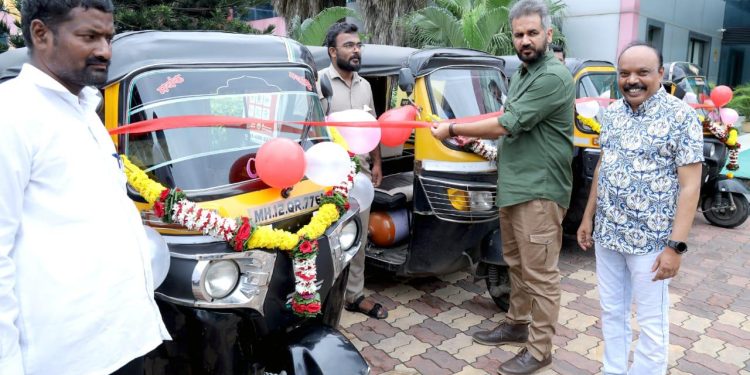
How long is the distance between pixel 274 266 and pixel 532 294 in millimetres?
1734

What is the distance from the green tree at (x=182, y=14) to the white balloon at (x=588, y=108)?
6.84m

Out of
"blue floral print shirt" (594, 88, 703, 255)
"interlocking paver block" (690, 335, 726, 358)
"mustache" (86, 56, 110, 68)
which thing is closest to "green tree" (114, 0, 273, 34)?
"mustache" (86, 56, 110, 68)

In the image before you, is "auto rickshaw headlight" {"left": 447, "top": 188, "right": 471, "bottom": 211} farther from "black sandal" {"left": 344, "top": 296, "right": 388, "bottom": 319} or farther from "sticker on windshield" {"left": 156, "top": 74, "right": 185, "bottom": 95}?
"sticker on windshield" {"left": 156, "top": 74, "right": 185, "bottom": 95}

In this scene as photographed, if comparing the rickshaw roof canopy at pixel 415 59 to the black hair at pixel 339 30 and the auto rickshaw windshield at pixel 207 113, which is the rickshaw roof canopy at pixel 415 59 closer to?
the black hair at pixel 339 30

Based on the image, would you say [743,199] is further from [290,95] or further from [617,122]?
[290,95]

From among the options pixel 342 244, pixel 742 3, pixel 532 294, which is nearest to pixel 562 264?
pixel 532 294

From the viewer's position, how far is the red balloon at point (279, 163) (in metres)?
2.46

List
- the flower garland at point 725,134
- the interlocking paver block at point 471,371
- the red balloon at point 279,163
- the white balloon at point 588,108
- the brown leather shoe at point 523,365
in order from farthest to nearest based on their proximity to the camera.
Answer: the flower garland at point 725,134
the white balloon at point 588,108
the interlocking paver block at point 471,371
the brown leather shoe at point 523,365
the red balloon at point 279,163

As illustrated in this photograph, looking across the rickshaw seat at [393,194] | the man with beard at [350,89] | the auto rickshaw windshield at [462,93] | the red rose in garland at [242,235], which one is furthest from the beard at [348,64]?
the red rose in garland at [242,235]

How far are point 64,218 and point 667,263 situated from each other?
2.47 metres

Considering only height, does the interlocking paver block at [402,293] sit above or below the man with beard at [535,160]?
below

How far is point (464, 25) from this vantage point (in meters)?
10.8

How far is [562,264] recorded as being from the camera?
18.5 feet

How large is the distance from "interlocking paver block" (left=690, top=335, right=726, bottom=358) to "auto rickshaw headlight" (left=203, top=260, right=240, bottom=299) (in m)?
3.28
